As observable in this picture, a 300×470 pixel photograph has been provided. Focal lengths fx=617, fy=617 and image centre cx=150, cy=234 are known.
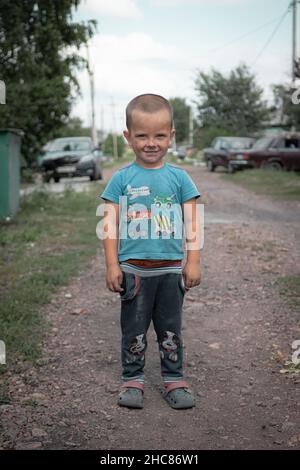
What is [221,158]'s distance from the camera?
25484 millimetres

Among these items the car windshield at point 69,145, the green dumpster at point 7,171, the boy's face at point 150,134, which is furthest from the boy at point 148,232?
the car windshield at point 69,145

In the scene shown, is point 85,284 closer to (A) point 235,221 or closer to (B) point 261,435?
(B) point 261,435

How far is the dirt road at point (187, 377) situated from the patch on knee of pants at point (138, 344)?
0.98 ft

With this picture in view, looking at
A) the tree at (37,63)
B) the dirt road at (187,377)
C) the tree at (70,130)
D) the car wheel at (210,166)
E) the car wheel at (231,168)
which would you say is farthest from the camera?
the car wheel at (210,166)

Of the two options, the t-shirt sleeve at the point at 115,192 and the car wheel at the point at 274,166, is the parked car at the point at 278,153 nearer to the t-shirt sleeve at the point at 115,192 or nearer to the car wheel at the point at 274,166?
the car wheel at the point at 274,166

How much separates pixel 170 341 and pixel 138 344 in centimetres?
18

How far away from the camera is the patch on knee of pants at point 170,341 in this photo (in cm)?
348

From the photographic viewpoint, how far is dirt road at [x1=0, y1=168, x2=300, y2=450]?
118 inches

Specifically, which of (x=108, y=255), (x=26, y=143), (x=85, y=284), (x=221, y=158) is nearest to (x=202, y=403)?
(x=108, y=255)

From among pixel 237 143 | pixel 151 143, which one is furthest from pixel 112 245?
pixel 237 143

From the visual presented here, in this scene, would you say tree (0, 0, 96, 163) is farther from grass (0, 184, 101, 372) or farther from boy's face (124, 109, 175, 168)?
boy's face (124, 109, 175, 168)

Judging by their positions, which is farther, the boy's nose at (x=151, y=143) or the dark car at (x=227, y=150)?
the dark car at (x=227, y=150)

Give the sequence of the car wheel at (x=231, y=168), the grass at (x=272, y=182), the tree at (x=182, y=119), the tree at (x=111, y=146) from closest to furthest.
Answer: the grass at (x=272, y=182)
the car wheel at (x=231, y=168)
the tree at (x=111, y=146)
the tree at (x=182, y=119)

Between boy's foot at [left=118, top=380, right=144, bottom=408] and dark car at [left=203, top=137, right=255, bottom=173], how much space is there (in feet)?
67.8
